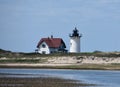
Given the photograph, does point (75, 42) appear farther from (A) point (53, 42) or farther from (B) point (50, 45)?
(B) point (50, 45)

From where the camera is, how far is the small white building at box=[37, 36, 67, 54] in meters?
104

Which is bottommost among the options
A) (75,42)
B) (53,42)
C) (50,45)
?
(50,45)

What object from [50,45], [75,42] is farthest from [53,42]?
[75,42]

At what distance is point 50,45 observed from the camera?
104 m

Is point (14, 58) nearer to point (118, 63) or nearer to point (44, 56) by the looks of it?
point (44, 56)

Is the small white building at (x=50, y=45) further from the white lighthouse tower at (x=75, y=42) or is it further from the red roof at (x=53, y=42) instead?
the white lighthouse tower at (x=75, y=42)

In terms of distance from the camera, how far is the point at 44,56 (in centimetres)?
8919

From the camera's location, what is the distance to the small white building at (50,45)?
342ft

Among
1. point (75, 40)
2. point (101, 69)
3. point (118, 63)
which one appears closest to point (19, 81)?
point (101, 69)

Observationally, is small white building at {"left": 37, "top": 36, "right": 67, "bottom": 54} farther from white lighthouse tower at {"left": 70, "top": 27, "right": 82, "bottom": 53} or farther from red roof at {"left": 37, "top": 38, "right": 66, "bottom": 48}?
white lighthouse tower at {"left": 70, "top": 27, "right": 82, "bottom": 53}

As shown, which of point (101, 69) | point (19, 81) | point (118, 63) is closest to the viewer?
point (19, 81)

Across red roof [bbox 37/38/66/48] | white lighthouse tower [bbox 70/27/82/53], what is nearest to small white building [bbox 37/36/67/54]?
red roof [bbox 37/38/66/48]

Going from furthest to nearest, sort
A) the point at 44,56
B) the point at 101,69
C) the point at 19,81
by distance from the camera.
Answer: the point at 44,56
the point at 101,69
the point at 19,81

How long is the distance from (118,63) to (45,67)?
10.4 m
